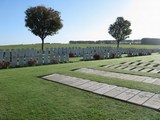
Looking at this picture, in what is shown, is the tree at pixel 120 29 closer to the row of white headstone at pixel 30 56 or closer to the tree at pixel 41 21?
the tree at pixel 41 21

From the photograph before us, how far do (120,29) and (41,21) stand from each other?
18676 millimetres

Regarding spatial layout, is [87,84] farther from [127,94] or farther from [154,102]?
[154,102]

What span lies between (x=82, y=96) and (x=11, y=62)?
29.5 feet

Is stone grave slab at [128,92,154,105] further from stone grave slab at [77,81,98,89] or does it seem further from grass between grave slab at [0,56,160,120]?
stone grave slab at [77,81,98,89]

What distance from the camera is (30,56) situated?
14.6m

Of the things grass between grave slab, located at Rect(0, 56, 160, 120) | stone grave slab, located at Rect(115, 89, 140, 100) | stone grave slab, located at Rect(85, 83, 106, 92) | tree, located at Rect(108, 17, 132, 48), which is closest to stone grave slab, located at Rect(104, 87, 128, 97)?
stone grave slab, located at Rect(115, 89, 140, 100)

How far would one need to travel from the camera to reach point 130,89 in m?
6.43

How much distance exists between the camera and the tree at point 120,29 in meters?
38.7

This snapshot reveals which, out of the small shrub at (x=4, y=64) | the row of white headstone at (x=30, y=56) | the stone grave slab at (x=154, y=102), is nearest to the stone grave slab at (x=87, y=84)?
the stone grave slab at (x=154, y=102)

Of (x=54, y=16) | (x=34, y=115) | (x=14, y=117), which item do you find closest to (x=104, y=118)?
(x=34, y=115)

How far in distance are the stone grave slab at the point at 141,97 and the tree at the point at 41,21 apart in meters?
20.8

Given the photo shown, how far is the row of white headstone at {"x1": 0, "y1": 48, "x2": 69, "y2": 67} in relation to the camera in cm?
1344

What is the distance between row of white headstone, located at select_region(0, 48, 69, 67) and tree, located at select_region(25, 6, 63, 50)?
30.0 feet

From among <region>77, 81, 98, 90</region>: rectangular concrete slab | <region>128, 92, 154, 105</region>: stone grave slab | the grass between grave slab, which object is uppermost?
<region>77, 81, 98, 90</region>: rectangular concrete slab
